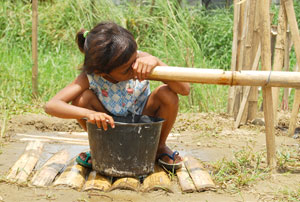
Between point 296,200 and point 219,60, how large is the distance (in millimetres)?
4410

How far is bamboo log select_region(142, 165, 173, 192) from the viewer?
2484 millimetres

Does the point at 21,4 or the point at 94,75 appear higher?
the point at 21,4

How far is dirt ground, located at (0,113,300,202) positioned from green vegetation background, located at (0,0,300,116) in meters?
0.57

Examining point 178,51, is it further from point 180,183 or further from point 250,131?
point 180,183

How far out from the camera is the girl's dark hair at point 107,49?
98.4 inches

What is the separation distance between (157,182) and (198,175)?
317mm

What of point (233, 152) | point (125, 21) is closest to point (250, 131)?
point (233, 152)

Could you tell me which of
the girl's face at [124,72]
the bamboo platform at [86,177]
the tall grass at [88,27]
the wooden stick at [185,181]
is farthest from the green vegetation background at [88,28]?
the wooden stick at [185,181]

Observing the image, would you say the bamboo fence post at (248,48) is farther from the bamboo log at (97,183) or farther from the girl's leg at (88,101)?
the bamboo log at (97,183)

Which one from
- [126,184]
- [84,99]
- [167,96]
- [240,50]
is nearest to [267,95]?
[167,96]

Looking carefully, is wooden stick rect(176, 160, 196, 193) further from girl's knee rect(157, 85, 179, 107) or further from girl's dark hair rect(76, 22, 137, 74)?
girl's dark hair rect(76, 22, 137, 74)

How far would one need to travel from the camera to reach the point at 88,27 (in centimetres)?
656

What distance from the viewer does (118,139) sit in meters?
2.53

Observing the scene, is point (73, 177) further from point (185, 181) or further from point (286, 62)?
point (286, 62)
